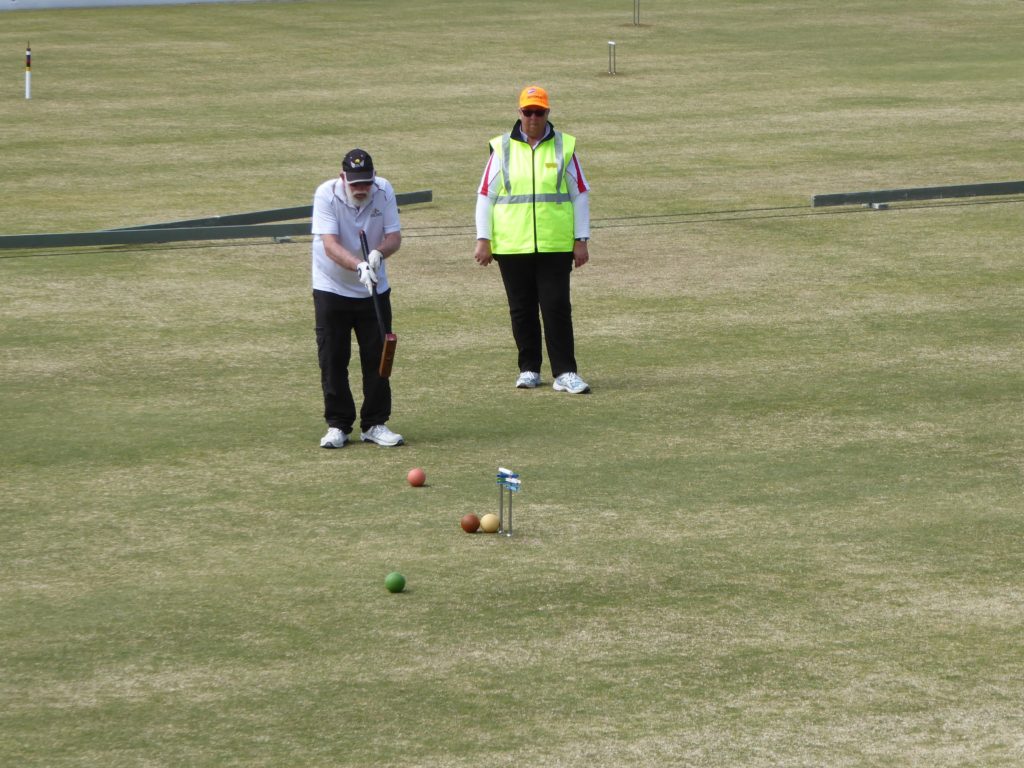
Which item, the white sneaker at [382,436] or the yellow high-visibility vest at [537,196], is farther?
the yellow high-visibility vest at [537,196]

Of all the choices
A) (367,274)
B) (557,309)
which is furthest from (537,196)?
(367,274)

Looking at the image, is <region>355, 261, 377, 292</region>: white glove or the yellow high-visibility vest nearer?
<region>355, 261, 377, 292</region>: white glove

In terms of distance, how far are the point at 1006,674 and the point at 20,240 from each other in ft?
41.3

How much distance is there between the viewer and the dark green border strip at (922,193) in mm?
19594

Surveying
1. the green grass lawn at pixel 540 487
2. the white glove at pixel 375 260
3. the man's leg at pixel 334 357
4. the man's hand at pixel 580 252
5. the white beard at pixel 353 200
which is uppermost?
the white beard at pixel 353 200

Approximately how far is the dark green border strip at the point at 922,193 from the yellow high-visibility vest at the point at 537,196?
776 centimetres

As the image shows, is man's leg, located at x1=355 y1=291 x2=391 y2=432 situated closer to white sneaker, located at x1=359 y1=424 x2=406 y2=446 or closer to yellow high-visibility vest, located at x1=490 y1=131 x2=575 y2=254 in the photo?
white sneaker, located at x1=359 y1=424 x2=406 y2=446

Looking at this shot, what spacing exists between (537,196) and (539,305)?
0.83 metres

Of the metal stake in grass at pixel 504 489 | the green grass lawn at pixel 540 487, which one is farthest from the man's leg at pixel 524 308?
the metal stake in grass at pixel 504 489

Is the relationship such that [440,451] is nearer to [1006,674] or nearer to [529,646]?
[529,646]

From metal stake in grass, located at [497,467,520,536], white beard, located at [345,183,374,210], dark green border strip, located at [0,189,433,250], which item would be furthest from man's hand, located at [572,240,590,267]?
dark green border strip, located at [0,189,433,250]

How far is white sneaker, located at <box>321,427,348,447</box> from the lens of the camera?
1100 centimetres

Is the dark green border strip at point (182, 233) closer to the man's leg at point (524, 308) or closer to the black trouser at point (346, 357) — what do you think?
the man's leg at point (524, 308)

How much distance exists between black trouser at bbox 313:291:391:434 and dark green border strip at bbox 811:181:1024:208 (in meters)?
9.52
